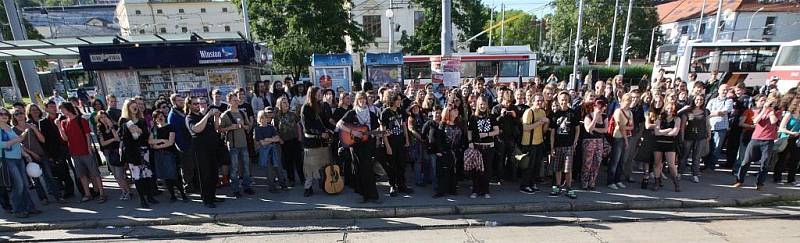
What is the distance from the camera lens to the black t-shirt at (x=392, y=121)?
5.70m

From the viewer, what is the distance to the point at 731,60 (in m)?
15.4

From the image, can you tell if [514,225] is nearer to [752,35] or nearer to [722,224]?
[722,224]

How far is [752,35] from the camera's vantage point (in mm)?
40250

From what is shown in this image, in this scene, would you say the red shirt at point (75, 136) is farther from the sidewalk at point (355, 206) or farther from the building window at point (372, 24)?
the building window at point (372, 24)

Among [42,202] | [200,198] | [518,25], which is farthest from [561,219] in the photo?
[518,25]

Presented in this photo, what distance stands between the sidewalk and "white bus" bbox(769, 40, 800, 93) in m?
10.3

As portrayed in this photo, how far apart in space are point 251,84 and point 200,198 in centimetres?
580

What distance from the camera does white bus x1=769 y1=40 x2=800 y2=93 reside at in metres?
12.8

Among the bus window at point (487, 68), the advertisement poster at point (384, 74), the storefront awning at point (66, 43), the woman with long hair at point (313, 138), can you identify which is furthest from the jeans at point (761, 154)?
the bus window at point (487, 68)

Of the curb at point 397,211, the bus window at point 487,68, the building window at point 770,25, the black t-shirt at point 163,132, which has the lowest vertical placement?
the curb at point 397,211

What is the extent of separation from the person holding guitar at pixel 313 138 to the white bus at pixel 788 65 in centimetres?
1584

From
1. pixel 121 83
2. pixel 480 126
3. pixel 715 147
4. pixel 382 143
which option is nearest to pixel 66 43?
pixel 121 83

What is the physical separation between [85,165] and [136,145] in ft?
3.92

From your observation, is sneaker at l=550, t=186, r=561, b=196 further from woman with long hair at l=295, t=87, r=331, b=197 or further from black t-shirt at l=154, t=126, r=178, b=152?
black t-shirt at l=154, t=126, r=178, b=152
